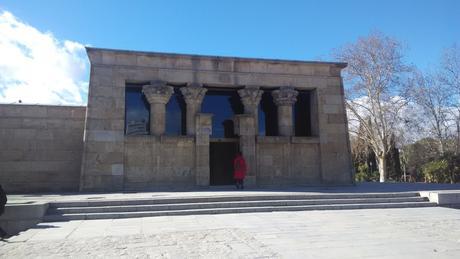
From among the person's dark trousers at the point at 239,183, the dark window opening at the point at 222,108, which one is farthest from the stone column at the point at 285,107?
the person's dark trousers at the point at 239,183

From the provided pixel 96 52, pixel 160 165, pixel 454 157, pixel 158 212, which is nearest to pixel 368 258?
pixel 158 212

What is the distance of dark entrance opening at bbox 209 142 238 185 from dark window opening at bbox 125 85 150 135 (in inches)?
126

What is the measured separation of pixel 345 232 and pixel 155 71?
11853mm

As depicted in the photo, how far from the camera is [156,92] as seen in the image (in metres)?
17.3

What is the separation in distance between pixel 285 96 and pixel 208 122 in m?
3.92

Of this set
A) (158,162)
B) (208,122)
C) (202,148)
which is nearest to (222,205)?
(202,148)

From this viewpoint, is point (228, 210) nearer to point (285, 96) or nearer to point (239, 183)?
point (239, 183)

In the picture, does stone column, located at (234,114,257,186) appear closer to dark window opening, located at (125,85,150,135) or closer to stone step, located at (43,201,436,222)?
dark window opening, located at (125,85,150,135)

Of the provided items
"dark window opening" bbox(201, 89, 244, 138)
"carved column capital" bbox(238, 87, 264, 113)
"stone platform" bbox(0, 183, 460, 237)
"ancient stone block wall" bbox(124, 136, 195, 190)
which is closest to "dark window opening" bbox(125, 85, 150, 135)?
"ancient stone block wall" bbox(124, 136, 195, 190)

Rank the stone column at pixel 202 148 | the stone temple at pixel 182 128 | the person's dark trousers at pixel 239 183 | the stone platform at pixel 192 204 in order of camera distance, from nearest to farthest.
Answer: the stone platform at pixel 192 204
the person's dark trousers at pixel 239 183
the stone temple at pixel 182 128
the stone column at pixel 202 148

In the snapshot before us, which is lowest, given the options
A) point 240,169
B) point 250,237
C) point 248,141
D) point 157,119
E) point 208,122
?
point 250,237

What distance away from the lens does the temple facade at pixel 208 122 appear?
1678 cm

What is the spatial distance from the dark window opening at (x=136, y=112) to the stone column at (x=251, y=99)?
4429 mm

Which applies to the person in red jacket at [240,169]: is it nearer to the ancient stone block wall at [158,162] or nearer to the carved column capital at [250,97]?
the ancient stone block wall at [158,162]
